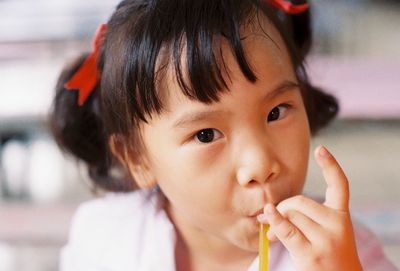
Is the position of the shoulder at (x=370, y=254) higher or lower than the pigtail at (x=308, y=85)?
lower

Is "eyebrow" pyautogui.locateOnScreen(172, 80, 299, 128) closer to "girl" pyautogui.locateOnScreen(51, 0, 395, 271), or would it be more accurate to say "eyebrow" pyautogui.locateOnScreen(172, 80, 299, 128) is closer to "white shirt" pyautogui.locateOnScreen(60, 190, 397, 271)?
"girl" pyautogui.locateOnScreen(51, 0, 395, 271)

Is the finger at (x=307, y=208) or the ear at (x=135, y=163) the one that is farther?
the ear at (x=135, y=163)

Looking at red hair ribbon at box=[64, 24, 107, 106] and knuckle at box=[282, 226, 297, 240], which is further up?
red hair ribbon at box=[64, 24, 107, 106]

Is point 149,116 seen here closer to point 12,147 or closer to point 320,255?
point 320,255

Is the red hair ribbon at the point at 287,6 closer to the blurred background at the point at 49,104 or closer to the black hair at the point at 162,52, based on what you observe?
the black hair at the point at 162,52

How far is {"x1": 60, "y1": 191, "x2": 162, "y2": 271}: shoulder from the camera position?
869mm

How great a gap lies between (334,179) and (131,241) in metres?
0.36

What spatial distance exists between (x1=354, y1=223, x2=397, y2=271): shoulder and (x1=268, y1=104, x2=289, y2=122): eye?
22 centimetres

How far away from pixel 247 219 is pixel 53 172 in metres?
0.87

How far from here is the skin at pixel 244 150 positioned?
638mm

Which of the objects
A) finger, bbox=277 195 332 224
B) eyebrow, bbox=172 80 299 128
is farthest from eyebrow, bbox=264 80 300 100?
finger, bbox=277 195 332 224

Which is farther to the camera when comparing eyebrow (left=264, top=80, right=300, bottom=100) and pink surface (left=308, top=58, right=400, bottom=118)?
pink surface (left=308, top=58, right=400, bottom=118)

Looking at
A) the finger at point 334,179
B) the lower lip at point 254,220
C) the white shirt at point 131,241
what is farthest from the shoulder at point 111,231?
the finger at point 334,179

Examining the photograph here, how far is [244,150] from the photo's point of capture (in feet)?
2.10
